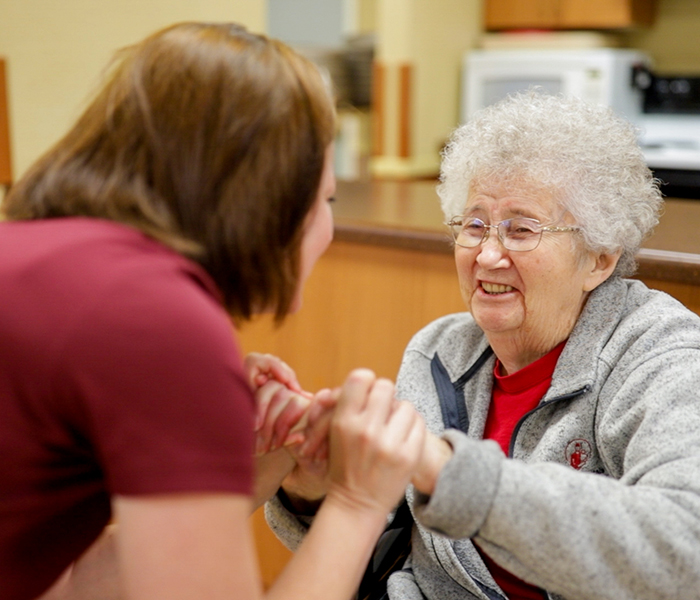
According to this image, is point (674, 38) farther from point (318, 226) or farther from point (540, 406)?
point (318, 226)

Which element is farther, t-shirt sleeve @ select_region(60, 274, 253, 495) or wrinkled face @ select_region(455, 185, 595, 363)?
wrinkled face @ select_region(455, 185, 595, 363)

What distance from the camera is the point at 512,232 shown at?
1.31m

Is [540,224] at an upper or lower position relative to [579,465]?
upper

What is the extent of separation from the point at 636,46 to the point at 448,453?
4162 millimetres

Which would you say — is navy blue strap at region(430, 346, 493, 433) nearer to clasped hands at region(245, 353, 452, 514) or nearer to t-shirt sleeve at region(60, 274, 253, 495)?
clasped hands at region(245, 353, 452, 514)

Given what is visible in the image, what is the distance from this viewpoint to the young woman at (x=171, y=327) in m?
0.67

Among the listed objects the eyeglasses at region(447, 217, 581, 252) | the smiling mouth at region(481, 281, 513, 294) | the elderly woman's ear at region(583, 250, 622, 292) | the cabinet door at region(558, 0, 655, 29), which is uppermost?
the cabinet door at region(558, 0, 655, 29)

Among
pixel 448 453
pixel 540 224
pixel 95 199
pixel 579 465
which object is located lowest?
pixel 579 465

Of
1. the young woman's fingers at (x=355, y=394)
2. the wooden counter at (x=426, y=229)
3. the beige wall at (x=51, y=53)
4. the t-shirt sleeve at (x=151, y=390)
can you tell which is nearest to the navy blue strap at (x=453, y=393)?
the wooden counter at (x=426, y=229)

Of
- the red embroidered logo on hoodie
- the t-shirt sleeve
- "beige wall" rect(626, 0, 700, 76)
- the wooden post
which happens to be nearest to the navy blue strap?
the red embroidered logo on hoodie

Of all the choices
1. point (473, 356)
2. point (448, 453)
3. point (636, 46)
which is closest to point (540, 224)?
point (473, 356)

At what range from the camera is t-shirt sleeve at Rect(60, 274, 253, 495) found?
0.66 m

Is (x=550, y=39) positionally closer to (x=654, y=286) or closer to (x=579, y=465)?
(x=654, y=286)

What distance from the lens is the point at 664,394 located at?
3.46 feet
